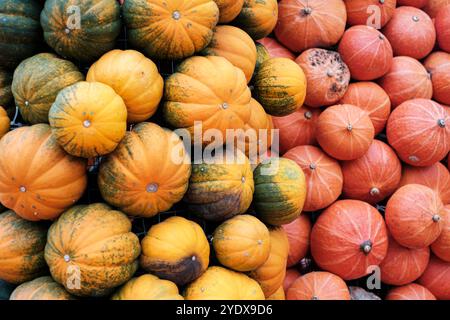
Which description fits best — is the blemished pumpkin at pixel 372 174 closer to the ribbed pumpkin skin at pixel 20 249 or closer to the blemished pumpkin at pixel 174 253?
the blemished pumpkin at pixel 174 253

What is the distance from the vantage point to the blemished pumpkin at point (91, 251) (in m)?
2.14

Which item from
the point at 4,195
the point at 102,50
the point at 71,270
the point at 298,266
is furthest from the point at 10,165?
the point at 298,266

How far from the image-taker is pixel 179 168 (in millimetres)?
2373

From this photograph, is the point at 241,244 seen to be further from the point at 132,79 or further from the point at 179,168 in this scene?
the point at 132,79

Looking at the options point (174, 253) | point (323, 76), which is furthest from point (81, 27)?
point (323, 76)

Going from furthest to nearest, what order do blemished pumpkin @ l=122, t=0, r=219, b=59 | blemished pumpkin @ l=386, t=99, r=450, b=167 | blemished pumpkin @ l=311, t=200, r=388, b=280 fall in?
blemished pumpkin @ l=386, t=99, r=450, b=167
blemished pumpkin @ l=311, t=200, r=388, b=280
blemished pumpkin @ l=122, t=0, r=219, b=59

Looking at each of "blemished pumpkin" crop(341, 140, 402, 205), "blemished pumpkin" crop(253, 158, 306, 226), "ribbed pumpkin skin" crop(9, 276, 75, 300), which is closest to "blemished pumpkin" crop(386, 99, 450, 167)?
"blemished pumpkin" crop(341, 140, 402, 205)

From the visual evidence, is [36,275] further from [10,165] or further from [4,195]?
[10,165]

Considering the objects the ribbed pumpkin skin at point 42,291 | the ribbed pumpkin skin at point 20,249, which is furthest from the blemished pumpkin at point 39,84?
the ribbed pumpkin skin at point 42,291

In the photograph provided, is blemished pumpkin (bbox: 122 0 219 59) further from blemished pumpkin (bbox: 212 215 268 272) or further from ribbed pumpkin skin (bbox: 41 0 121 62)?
blemished pumpkin (bbox: 212 215 268 272)

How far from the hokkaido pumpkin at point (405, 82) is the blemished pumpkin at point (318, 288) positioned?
170 cm

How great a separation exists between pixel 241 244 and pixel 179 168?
552 millimetres

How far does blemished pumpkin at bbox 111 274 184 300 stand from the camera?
2.17m

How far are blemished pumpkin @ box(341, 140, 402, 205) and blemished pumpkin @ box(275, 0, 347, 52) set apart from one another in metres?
1.02
